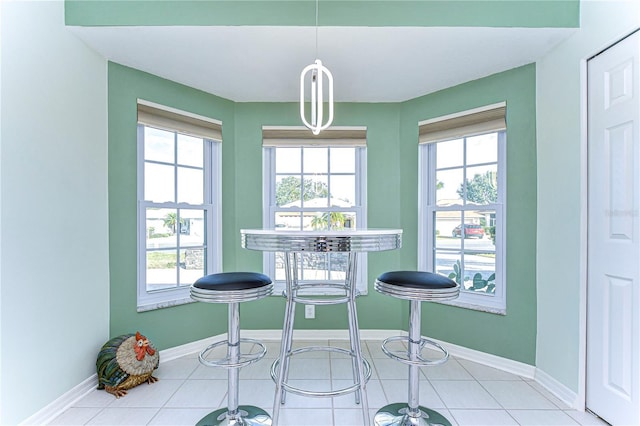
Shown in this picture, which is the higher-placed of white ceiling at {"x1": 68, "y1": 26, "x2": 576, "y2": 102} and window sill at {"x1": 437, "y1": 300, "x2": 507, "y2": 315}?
white ceiling at {"x1": 68, "y1": 26, "x2": 576, "y2": 102}

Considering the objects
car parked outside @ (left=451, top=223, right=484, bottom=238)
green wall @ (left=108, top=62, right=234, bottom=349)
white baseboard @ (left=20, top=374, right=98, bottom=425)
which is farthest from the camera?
car parked outside @ (left=451, top=223, right=484, bottom=238)

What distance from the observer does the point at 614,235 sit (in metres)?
1.73

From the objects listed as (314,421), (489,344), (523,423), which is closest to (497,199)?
(489,344)

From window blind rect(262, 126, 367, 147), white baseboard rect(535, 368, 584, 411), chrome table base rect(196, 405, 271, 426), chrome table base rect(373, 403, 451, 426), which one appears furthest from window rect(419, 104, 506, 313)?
chrome table base rect(196, 405, 271, 426)

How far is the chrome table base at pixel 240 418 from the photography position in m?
1.64

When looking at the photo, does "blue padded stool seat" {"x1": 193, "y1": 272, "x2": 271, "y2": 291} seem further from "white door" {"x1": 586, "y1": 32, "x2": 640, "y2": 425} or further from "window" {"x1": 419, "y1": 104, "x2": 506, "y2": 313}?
"white door" {"x1": 586, "y1": 32, "x2": 640, "y2": 425}

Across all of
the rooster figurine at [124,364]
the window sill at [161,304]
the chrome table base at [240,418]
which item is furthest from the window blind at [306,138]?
the chrome table base at [240,418]

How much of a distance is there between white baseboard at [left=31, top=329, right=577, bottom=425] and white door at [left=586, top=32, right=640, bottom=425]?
→ 0.78 ft

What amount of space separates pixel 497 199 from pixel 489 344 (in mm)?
1130

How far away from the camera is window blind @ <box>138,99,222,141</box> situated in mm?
2432

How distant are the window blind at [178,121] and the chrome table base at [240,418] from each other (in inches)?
81.4

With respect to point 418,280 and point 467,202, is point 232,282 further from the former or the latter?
point 467,202

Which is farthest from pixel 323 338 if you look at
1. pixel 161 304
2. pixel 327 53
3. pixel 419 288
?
pixel 327 53

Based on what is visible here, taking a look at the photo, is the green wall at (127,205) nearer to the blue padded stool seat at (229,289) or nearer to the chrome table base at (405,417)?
the blue padded stool seat at (229,289)
